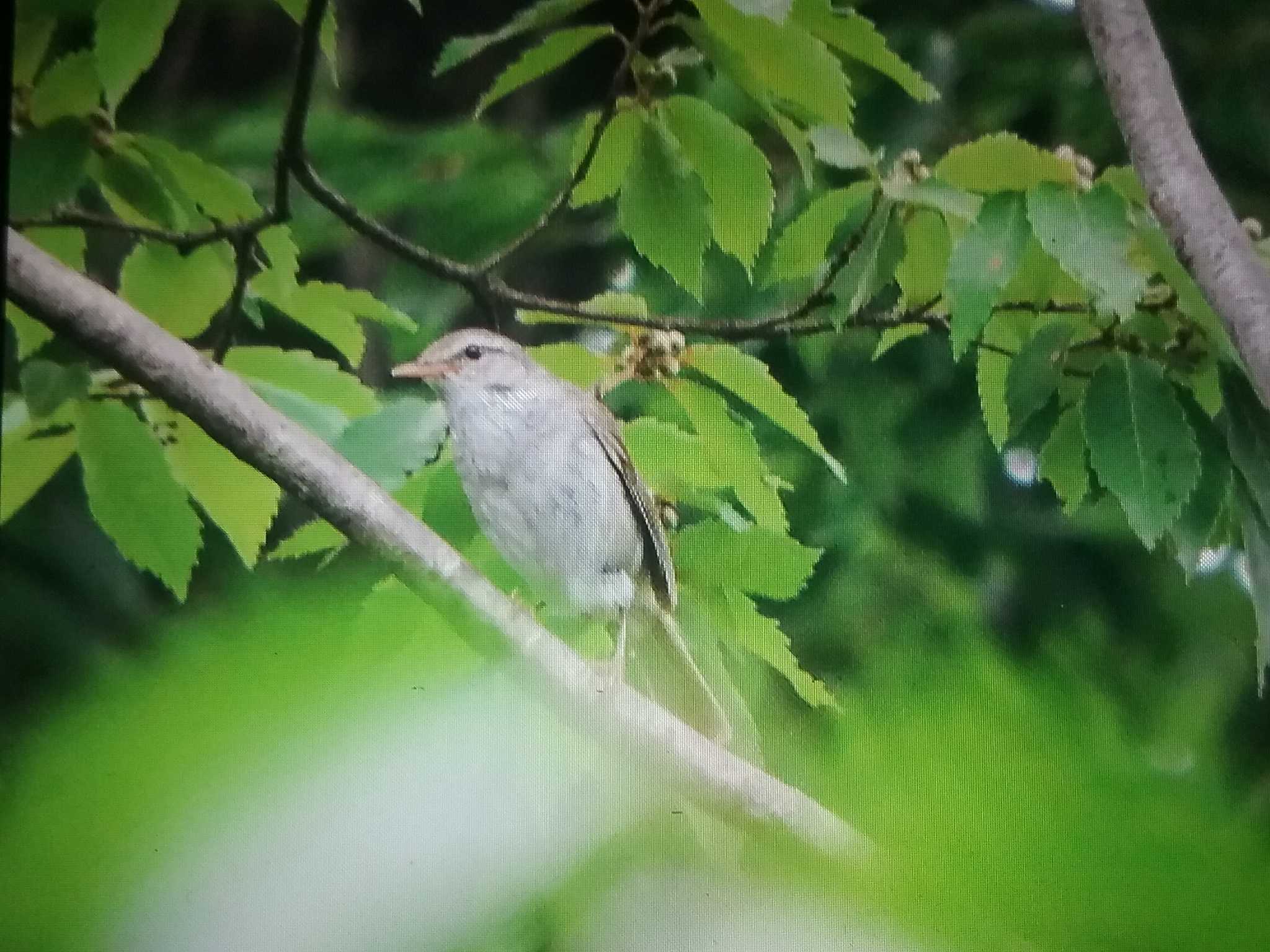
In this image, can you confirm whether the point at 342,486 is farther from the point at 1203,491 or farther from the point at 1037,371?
the point at 1203,491

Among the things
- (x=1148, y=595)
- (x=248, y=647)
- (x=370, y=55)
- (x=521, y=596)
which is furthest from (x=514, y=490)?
(x=1148, y=595)

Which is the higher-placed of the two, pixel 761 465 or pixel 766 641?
pixel 761 465

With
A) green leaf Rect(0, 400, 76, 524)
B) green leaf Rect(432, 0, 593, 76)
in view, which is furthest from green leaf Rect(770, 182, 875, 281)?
green leaf Rect(0, 400, 76, 524)

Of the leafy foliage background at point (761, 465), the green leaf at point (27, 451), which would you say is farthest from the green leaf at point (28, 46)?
the green leaf at point (27, 451)

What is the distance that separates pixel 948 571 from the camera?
2.35ft

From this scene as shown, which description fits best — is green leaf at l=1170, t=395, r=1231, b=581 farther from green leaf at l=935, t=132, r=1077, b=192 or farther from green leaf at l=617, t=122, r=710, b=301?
green leaf at l=617, t=122, r=710, b=301

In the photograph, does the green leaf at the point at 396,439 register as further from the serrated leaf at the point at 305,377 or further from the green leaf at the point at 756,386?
the green leaf at the point at 756,386

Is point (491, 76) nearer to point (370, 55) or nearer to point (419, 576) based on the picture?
point (370, 55)

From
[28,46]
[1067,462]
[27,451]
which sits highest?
[1067,462]

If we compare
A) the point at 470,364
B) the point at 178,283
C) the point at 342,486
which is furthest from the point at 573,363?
the point at 178,283

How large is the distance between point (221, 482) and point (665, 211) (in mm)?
363

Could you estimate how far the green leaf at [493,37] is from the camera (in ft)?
2.36

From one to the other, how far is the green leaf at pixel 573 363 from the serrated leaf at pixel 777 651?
0.20 m

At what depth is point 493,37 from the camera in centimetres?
73
